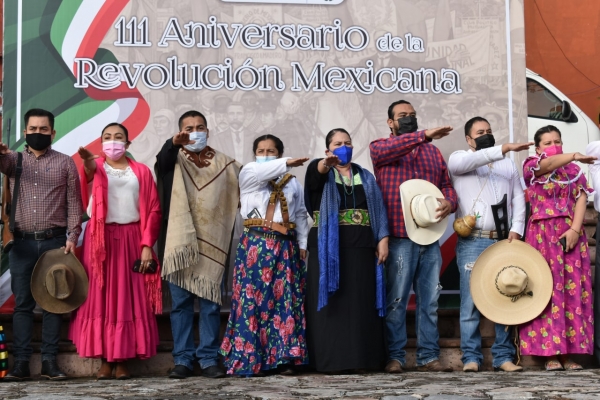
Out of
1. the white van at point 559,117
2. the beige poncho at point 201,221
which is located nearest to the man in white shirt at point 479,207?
the beige poncho at point 201,221

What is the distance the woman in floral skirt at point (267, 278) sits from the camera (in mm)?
5742

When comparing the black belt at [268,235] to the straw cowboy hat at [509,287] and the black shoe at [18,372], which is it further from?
the black shoe at [18,372]

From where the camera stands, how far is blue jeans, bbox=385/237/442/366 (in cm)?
602

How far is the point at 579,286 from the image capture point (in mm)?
6129

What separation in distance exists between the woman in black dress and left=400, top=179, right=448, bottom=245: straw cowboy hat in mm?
179

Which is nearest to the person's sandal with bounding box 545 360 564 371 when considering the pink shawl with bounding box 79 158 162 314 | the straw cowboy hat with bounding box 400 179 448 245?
the straw cowboy hat with bounding box 400 179 448 245

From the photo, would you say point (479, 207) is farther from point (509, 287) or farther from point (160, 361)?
point (160, 361)

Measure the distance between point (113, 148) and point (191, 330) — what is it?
4.07 feet

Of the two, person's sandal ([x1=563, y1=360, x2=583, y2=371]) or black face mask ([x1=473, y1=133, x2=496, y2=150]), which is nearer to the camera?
person's sandal ([x1=563, y1=360, x2=583, y2=371])

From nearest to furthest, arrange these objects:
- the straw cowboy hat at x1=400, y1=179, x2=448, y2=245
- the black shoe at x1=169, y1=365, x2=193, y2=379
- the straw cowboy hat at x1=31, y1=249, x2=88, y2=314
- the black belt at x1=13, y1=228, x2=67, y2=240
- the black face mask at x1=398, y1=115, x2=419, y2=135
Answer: the black shoe at x1=169, y1=365, x2=193, y2=379
the straw cowboy hat at x1=31, y1=249, x2=88, y2=314
the black belt at x1=13, y1=228, x2=67, y2=240
the straw cowboy hat at x1=400, y1=179, x2=448, y2=245
the black face mask at x1=398, y1=115, x2=419, y2=135

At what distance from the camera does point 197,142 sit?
5977 millimetres

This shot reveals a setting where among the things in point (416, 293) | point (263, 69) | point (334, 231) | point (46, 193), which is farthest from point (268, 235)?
point (263, 69)

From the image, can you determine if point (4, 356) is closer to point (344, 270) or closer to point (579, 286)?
point (344, 270)

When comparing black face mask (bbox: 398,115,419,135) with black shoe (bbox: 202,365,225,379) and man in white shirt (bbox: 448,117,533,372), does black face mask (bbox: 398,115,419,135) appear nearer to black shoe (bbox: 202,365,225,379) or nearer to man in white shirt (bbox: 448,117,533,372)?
man in white shirt (bbox: 448,117,533,372)
